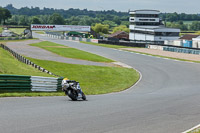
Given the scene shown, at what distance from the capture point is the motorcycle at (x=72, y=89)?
55.7 ft

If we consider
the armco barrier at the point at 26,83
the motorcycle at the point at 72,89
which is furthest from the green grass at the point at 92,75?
the motorcycle at the point at 72,89

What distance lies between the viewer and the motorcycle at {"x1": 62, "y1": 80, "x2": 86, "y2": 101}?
1697 centimetres

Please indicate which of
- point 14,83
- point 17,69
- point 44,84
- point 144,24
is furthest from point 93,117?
point 144,24

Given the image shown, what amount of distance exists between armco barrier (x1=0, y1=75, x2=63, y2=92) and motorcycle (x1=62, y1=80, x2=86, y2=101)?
12.8 feet

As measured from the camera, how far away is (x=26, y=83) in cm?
2023

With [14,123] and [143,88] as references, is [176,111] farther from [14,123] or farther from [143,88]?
[143,88]

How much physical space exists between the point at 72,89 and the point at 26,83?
4.36 metres

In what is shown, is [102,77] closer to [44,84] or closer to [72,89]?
[44,84]

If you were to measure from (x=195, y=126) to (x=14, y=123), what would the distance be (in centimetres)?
654

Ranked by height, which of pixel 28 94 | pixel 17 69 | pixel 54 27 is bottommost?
pixel 28 94

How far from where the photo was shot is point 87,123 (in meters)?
11.8

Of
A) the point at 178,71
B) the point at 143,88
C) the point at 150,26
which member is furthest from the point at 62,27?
the point at 143,88

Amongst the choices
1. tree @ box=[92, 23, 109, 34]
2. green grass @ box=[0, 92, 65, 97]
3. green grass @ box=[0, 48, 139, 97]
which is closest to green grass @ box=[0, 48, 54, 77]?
green grass @ box=[0, 48, 139, 97]

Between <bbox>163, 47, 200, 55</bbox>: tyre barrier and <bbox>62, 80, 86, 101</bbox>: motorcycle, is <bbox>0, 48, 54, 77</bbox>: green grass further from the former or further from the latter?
<bbox>163, 47, 200, 55</bbox>: tyre barrier
